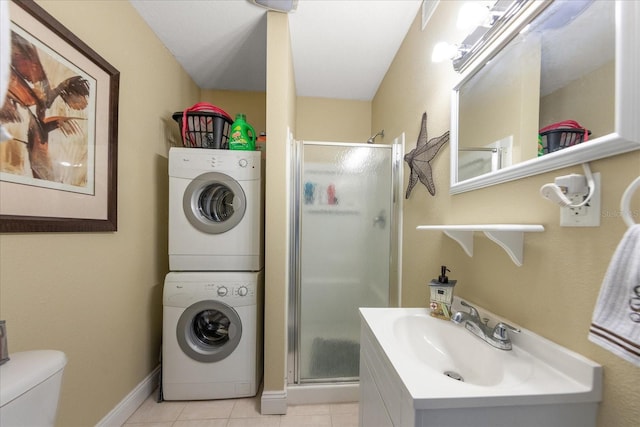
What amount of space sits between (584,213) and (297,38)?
192cm

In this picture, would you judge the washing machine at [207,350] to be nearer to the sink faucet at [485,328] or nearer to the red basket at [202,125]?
the red basket at [202,125]

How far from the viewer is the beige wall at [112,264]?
98 cm

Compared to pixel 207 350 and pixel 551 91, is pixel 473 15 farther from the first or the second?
pixel 207 350

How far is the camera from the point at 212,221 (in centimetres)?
169

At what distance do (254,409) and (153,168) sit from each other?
1.81 metres

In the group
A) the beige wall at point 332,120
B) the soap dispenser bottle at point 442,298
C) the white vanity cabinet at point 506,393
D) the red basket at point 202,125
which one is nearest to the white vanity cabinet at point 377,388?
the white vanity cabinet at point 506,393

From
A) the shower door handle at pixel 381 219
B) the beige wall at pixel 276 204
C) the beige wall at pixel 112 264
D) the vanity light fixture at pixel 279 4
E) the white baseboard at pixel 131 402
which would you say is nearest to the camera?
the beige wall at pixel 112 264

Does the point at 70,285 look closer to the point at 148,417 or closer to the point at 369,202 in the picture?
the point at 148,417

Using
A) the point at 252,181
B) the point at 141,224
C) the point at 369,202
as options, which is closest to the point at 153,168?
the point at 141,224

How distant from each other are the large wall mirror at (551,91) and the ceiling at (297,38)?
2.96 ft

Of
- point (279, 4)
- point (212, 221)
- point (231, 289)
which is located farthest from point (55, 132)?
point (279, 4)

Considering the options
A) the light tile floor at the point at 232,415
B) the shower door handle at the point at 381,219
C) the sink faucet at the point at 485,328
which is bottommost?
the light tile floor at the point at 232,415

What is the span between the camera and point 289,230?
5.56 feet

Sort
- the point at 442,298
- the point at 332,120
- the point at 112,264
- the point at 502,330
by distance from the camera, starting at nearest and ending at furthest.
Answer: the point at 502,330
the point at 442,298
the point at 112,264
the point at 332,120
